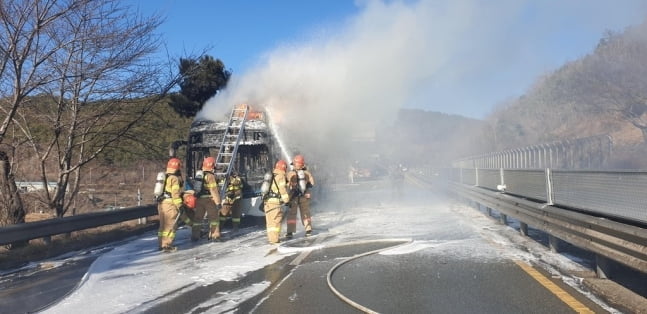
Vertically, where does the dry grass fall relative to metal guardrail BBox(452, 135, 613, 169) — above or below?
below

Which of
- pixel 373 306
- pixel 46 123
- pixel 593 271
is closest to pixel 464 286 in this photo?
pixel 373 306

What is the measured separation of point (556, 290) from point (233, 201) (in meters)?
7.47

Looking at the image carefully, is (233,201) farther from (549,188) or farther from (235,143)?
(549,188)

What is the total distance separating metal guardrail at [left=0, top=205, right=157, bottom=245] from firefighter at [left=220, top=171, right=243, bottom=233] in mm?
2092

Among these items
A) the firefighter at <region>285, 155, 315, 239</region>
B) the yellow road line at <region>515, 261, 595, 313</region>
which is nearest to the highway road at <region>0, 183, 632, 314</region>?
the yellow road line at <region>515, 261, 595, 313</region>

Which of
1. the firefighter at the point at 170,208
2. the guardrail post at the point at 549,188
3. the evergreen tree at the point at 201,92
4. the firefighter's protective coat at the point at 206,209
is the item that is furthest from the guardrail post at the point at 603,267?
the evergreen tree at the point at 201,92

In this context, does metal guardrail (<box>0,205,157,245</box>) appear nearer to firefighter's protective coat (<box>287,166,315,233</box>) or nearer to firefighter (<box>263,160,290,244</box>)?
firefighter (<box>263,160,290,244</box>)

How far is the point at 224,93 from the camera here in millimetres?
14234

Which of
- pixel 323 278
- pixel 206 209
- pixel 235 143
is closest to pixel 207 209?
pixel 206 209

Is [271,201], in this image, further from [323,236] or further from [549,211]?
[549,211]

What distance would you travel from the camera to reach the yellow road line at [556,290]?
5113mm

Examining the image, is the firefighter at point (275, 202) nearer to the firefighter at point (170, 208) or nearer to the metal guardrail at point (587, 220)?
the firefighter at point (170, 208)

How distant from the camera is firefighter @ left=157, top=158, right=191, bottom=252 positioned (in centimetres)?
926

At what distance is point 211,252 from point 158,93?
468cm
